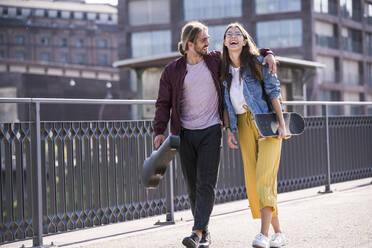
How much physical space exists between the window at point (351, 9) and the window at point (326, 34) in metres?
2.83

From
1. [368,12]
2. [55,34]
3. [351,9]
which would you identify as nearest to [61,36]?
[55,34]

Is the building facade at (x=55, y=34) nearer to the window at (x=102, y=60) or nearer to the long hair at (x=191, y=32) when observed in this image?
the window at (x=102, y=60)

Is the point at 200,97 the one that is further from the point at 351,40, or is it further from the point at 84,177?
the point at 351,40

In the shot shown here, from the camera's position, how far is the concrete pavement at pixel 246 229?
591cm

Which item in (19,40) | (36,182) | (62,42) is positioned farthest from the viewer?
(62,42)

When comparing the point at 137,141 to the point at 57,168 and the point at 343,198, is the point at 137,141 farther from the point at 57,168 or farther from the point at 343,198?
the point at 343,198

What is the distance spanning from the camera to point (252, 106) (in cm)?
535

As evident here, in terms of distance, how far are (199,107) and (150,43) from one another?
5523 centimetres

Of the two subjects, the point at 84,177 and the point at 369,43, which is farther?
the point at 369,43

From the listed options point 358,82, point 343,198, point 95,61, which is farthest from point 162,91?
point 95,61

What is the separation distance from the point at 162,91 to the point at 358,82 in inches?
2350

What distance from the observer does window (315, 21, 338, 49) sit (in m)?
56.1

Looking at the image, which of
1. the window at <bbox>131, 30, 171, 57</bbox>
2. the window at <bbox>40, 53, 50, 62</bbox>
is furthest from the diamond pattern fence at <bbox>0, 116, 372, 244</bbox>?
the window at <bbox>40, 53, 50, 62</bbox>

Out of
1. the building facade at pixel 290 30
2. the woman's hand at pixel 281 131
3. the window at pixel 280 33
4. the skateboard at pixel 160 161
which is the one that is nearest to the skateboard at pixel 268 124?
the woman's hand at pixel 281 131
